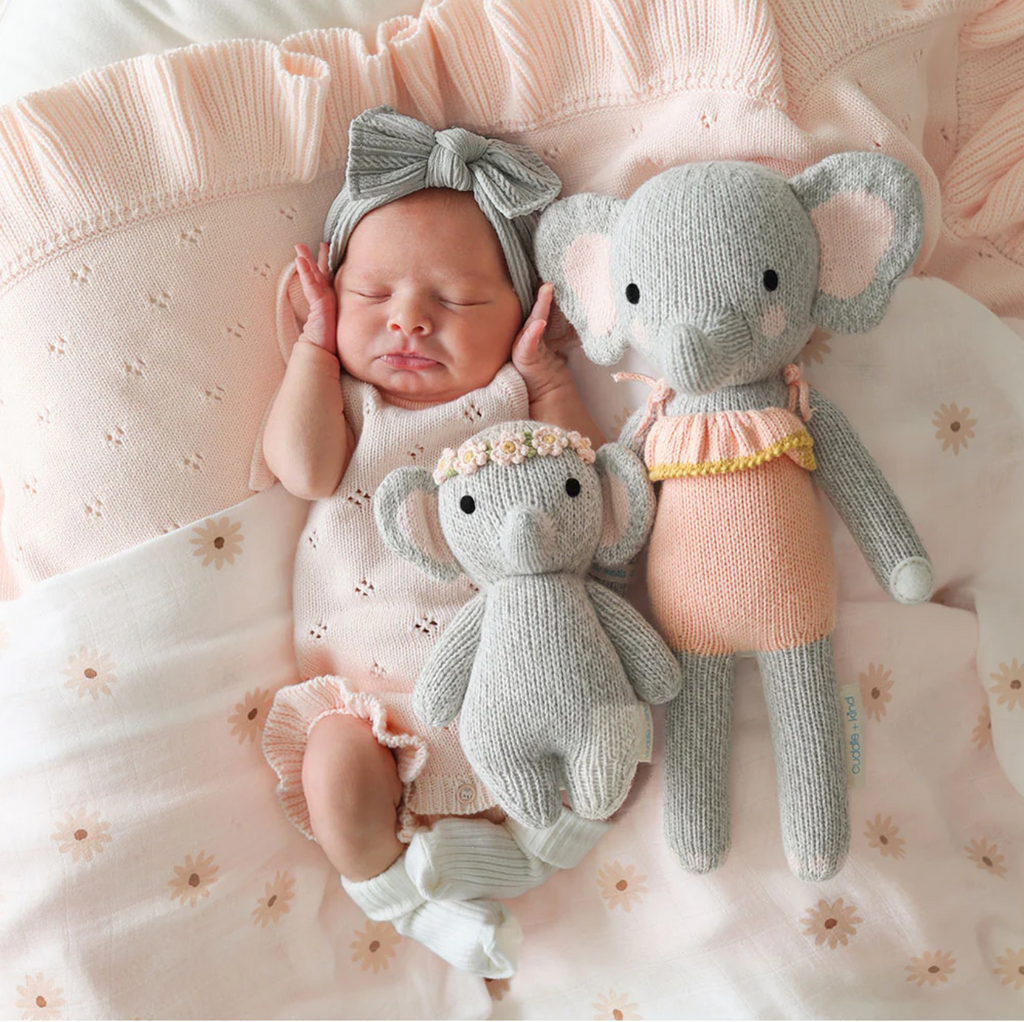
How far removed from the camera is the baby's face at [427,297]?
1.17 metres

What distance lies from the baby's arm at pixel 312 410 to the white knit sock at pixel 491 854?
44cm

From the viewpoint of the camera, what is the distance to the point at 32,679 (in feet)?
3.62

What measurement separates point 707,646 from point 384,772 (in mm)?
394

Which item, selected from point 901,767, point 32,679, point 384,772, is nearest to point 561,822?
point 384,772

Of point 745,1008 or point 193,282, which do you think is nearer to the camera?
A: point 745,1008

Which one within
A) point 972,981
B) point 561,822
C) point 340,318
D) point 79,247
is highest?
point 79,247

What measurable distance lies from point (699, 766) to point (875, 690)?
25 cm

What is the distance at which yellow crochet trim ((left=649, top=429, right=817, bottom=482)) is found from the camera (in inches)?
37.4

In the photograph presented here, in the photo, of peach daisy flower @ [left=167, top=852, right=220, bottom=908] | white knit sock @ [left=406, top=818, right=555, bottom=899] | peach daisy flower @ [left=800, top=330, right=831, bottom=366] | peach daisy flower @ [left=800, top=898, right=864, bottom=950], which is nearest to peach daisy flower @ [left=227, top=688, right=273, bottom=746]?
peach daisy flower @ [left=167, top=852, right=220, bottom=908]

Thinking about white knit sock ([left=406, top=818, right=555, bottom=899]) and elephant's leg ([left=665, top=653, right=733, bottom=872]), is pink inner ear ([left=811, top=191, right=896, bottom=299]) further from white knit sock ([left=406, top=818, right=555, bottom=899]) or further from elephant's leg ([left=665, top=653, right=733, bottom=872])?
white knit sock ([left=406, top=818, right=555, bottom=899])

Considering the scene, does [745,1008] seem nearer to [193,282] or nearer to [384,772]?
[384,772]

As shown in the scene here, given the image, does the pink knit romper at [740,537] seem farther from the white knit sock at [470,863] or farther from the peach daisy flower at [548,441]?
the white knit sock at [470,863]

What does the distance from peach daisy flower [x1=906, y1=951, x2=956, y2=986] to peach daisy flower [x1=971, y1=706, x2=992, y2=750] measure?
249mm

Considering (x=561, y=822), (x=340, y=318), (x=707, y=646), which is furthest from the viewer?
(x=340, y=318)
